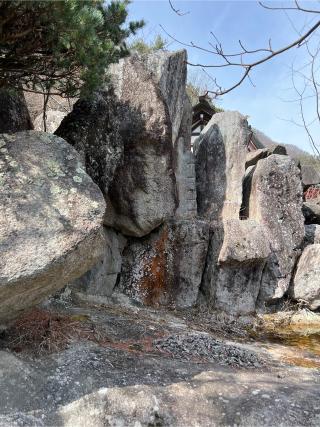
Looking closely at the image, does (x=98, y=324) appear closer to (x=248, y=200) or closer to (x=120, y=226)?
(x=120, y=226)

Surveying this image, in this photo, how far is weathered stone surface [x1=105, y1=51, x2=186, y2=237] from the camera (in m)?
6.70

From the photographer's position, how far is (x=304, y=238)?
896 centimetres

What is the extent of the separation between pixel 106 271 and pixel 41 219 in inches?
140

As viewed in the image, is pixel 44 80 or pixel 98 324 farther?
pixel 98 324

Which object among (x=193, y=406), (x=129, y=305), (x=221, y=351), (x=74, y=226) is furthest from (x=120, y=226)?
(x=193, y=406)

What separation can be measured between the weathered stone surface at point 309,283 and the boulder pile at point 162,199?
0.02 meters

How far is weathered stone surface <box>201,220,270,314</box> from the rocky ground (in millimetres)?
2473

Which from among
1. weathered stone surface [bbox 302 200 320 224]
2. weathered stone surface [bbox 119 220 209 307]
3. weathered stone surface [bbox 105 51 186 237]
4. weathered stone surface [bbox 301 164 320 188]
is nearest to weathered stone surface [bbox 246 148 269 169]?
weathered stone surface [bbox 302 200 320 224]

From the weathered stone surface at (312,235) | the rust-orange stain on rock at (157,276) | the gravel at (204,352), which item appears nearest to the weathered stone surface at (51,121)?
the rust-orange stain on rock at (157,276)

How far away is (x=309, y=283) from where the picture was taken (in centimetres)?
820

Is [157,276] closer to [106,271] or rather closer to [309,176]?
[106,271]

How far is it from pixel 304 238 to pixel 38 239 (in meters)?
6.83

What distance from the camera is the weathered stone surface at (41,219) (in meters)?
3.26

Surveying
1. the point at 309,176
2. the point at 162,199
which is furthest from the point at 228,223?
the point at 309,176
